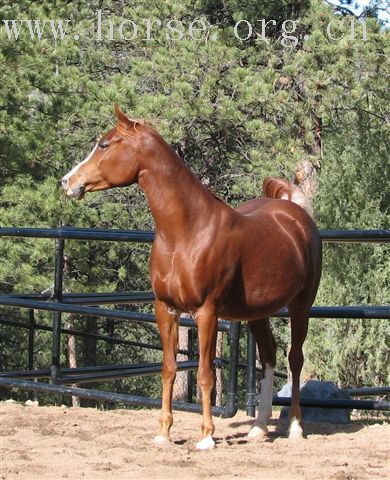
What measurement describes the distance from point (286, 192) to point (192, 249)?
127 centimetres

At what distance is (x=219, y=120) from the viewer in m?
16.7

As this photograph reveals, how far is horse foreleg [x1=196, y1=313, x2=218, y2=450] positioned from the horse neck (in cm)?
43

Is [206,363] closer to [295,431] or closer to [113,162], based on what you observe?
[295,431]

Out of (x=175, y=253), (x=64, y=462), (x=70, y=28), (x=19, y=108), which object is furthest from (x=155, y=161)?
(x=70, y=28)

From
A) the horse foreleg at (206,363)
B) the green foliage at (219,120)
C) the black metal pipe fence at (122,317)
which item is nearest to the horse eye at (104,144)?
the horse foreleg at (206,363)

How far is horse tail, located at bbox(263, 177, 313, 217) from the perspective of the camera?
215 inches

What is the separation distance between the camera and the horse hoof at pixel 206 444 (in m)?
4.52

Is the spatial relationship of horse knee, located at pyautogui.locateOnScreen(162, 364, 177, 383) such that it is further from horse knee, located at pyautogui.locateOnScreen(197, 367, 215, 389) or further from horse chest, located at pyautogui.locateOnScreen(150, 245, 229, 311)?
horse chest, located at pyautogui.locateOnScreen(150, 245, 229, 311)

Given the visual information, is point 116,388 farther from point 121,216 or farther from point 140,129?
point 140,129

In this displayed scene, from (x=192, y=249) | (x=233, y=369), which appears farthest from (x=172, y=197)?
(x=233, y=369)

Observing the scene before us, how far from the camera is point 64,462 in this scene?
4164 millimetres

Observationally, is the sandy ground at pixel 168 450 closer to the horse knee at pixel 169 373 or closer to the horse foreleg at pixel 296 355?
the horse foreleg at pixel 296 355

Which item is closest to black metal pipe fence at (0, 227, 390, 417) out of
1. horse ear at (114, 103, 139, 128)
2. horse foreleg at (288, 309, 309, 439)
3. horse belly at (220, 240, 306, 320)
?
horse foreleg at (288, 309, 309, 439)

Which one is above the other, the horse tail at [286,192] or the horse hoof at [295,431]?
the horse tail at [286,192]
